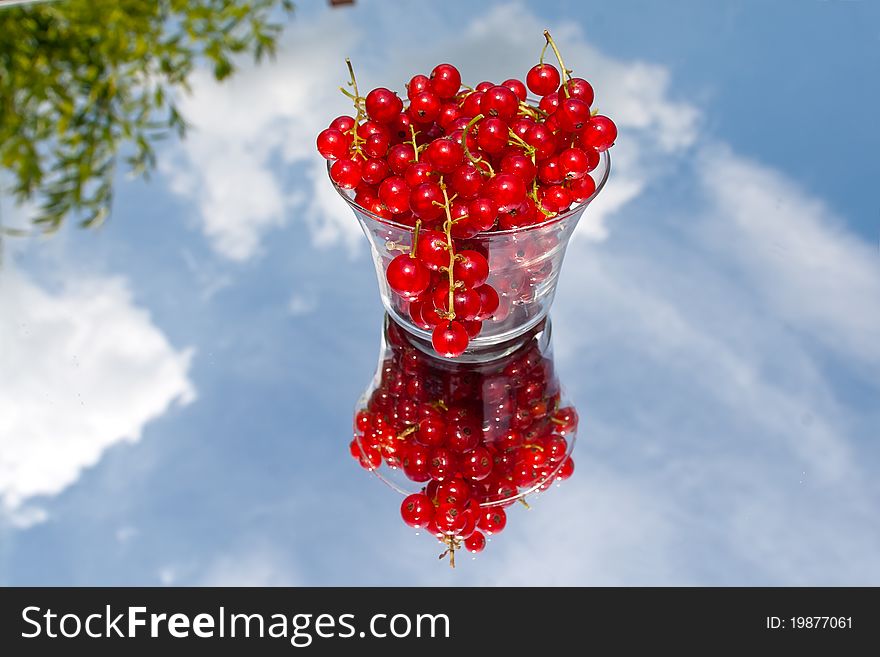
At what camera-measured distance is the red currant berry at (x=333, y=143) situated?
87 centimetres

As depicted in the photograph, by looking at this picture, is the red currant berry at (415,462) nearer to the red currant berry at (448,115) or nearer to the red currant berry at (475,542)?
the red currant berry at (475,542)

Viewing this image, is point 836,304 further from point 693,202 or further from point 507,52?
point 507,52

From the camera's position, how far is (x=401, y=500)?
84 centimetres

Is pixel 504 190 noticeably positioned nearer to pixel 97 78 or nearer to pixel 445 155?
pixel 445 155

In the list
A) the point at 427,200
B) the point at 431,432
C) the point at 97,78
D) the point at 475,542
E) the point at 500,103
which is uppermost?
the point at 97,78

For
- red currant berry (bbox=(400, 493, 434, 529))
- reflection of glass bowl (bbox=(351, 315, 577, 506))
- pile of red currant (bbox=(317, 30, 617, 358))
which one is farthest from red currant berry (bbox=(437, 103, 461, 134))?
red currant berry (bbox=(400, 493, 434, 529))

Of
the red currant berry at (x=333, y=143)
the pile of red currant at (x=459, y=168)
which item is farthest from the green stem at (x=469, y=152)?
the red currant berry at (x=333, y=143)

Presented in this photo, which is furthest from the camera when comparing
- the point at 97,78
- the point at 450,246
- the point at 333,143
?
the point at 97,78

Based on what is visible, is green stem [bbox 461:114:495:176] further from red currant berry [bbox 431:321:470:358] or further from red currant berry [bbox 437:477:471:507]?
red currant berry [bbox 437:477:471:507]

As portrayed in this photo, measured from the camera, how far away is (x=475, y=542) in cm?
82

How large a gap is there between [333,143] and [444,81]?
0.37ft

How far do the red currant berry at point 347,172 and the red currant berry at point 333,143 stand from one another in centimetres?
1

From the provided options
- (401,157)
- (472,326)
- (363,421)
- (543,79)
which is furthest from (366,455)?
(543,79)

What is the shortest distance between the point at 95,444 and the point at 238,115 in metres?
0.48
